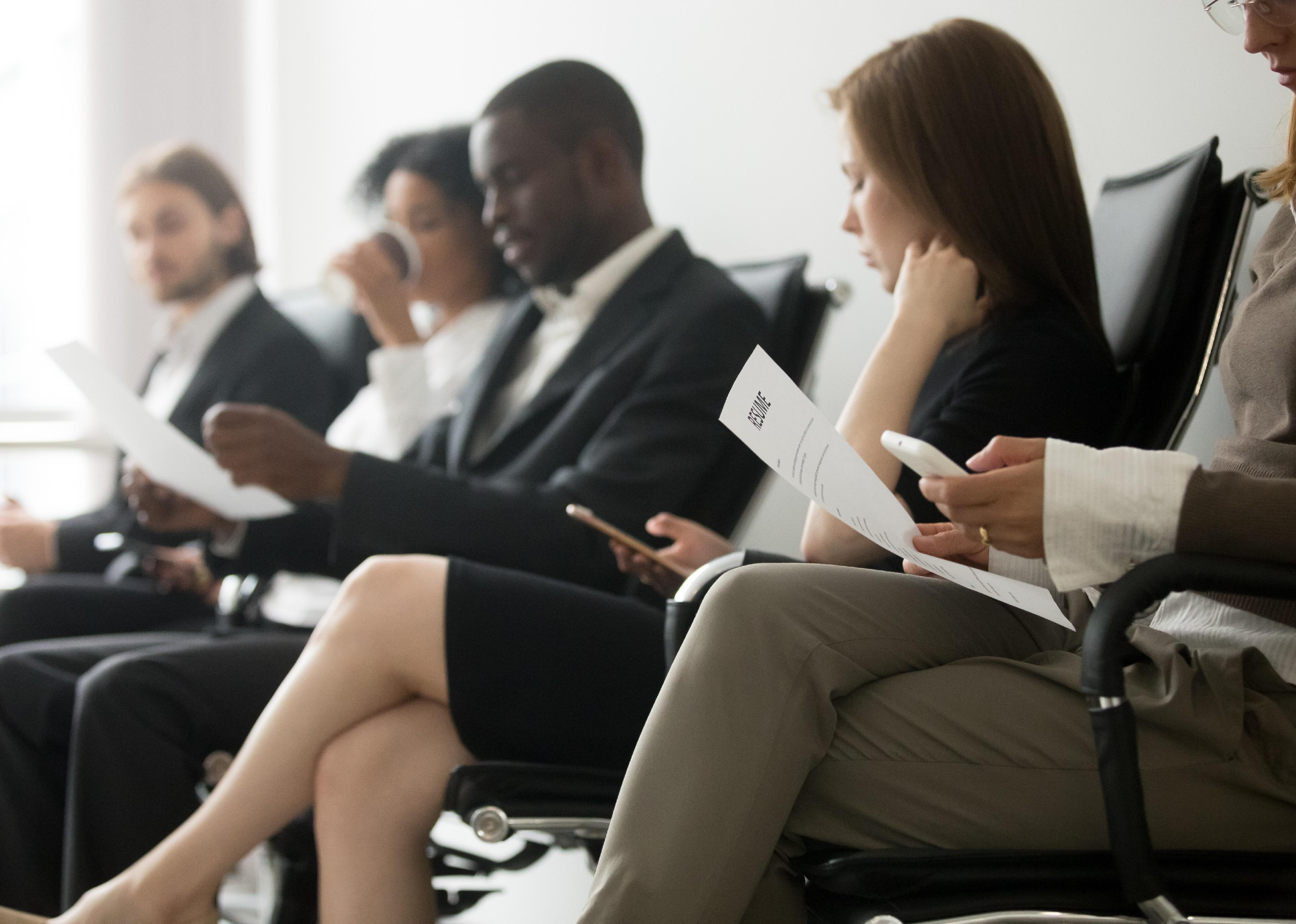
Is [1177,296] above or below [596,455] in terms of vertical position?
above

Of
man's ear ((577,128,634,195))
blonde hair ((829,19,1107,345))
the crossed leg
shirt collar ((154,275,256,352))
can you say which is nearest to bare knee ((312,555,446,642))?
the crossed leg

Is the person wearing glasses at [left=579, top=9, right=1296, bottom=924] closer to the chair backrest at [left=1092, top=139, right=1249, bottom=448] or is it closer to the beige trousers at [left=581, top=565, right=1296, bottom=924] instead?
the beige trousers at [left=581, top=565, right=1296, bottom=924]

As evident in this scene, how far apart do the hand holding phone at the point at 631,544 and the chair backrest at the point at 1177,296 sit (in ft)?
1.58

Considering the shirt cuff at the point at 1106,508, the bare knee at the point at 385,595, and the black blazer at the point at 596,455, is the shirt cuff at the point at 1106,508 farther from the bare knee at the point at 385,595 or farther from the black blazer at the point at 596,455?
the black blazer at the point at 596,455

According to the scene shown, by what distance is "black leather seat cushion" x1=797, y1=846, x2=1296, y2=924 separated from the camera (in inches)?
33.6

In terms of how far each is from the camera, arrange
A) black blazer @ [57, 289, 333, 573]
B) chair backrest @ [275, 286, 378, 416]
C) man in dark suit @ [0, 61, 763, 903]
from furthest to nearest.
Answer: chair backrest @ [275, 286, 378, 416] < black blazer @ [57, 289, 333, 573] < man in dark suit @ [0, 61, 763, 903]

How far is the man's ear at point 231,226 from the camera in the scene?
8.70 ft

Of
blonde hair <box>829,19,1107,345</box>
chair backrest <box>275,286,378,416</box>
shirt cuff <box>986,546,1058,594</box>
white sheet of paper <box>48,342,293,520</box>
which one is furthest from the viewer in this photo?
chair backrest <box>275,286,378,416</box>

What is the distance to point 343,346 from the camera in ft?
7.86

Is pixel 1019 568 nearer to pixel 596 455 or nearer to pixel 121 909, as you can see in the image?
pixel 596 455

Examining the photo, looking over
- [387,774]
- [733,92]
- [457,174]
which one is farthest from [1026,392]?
[457,174]

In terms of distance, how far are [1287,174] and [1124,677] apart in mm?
626

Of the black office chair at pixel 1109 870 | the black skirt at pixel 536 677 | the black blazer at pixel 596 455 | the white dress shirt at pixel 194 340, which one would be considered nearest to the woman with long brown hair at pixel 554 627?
the black skirt at pixel 536 677

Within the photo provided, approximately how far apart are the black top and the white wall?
34 cm
